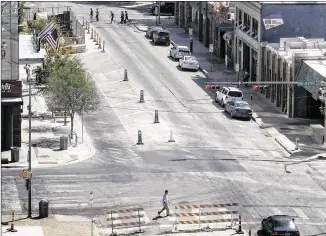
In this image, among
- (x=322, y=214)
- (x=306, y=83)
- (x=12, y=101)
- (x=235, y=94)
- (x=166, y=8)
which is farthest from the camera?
(x=166, y=8)

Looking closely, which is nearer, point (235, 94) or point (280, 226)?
point (280, 226)

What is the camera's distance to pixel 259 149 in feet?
289

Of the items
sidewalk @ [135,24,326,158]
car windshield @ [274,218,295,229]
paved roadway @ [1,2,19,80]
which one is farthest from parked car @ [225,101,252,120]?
car windshield @ [274,218,295,229]

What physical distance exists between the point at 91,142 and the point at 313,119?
61.0ft

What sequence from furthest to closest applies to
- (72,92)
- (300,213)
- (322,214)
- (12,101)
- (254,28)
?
(254,28) → (72,92) → (12,101) → (300,213) → (322,214)

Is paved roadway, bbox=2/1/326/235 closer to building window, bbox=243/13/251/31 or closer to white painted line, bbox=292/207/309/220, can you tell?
white painted line, bbox=292/207/309/220

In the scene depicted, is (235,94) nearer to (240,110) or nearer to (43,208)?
(240,110)

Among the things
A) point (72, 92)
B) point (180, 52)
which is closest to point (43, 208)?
point (72, 92)

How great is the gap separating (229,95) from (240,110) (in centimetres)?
416

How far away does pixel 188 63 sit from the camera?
384ft

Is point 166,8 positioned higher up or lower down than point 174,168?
higher up

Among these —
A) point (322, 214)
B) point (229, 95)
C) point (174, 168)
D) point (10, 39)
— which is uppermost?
point (10, 39)

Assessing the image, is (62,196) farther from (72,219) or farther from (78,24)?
(78,24)

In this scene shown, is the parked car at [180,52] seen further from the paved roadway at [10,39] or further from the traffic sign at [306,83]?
the paved roadway at [10,39]
